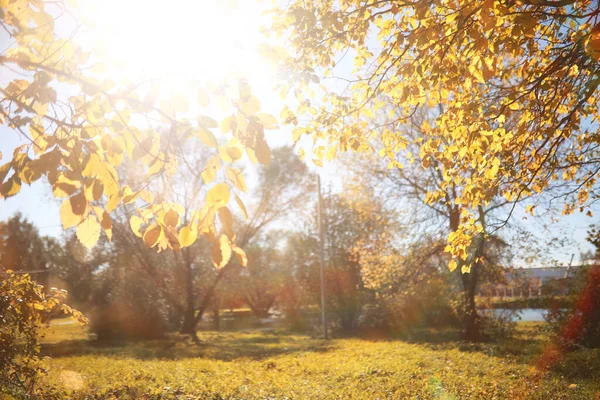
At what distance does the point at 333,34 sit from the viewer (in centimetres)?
498

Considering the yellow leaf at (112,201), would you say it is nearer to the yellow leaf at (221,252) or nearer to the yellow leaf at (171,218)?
the yellow leaf at (171,218)

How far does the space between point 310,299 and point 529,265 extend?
44.7 ft

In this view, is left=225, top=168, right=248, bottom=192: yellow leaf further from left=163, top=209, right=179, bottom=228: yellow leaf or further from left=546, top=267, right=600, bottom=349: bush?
left=546, top=267, right=600, bottom=349: bush

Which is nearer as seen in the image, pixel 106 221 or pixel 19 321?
pixel 106 221

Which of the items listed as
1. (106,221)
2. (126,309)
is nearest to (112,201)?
(106,221)

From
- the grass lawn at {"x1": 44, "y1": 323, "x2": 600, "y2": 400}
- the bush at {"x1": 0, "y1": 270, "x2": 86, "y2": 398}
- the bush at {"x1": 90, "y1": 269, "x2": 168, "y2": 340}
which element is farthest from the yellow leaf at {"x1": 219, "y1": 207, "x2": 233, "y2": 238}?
the bush at {"x1": 90, "y1": 269, "x2": 168, "y2": 340}

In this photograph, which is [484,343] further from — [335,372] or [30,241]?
[30,241]

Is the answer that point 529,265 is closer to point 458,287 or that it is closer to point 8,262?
point 458,287

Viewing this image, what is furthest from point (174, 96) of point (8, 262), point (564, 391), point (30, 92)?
point (564, 391)

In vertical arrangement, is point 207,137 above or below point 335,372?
above

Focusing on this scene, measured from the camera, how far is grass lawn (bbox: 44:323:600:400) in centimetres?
716

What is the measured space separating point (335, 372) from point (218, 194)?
30.3 feet

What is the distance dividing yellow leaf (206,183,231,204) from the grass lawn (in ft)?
21.1

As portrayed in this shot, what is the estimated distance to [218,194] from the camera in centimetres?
156
